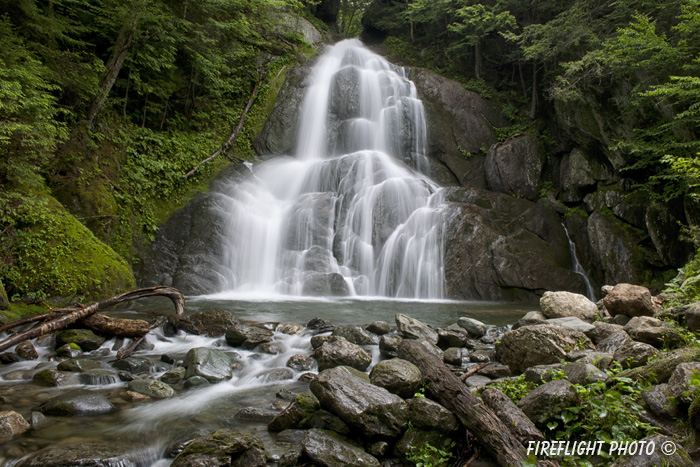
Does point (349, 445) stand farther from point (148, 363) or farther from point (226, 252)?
point (226, 252)

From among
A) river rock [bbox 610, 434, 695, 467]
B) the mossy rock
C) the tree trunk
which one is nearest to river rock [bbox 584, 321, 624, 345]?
river rock [bbox 610, 434, 695, 467]

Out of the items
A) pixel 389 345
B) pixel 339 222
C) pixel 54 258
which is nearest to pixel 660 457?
pixel 389 345

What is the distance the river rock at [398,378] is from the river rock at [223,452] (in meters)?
1.33

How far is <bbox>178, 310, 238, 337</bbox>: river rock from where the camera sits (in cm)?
683

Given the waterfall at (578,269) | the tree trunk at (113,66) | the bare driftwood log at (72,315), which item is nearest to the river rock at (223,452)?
the bare driftwood log at (72,315)

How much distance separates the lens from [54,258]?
7.66 meters

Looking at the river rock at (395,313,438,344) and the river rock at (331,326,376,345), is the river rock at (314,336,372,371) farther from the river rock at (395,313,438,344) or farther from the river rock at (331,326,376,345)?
the river rock at (395,313,438,344)

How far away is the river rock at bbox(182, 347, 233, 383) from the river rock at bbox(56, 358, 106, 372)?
3.59 ft

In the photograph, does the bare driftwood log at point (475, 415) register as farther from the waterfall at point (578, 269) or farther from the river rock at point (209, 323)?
the waterfall at point (578, 269)

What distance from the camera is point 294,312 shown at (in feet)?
30.3

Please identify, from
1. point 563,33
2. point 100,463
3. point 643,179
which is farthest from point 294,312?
point 563,33

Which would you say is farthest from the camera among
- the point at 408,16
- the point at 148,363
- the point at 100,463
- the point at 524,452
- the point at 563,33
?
the point at 408,16

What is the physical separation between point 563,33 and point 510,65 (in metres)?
9.10

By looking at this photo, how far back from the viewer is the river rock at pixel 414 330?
6547mm
